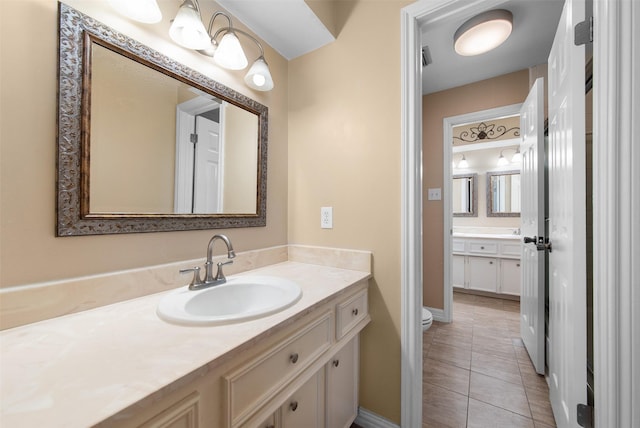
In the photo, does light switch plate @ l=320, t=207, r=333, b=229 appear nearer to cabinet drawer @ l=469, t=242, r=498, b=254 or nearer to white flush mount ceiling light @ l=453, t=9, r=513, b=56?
white flush mount ceiling light @ l=453, t=9, r=513, b=56

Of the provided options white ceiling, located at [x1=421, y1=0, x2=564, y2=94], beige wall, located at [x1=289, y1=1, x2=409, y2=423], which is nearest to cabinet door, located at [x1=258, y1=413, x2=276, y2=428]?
beige wall, located at [x1=289, y1=1, x2=409, y2=423]

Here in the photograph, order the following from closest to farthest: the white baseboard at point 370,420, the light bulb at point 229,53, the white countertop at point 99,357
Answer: the white countertop at point 99,357
the light bulb at point 229,53
the white baseboard at point 370,420

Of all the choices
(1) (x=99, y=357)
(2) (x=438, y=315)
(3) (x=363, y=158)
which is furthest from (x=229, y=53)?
(2) (x=438, y=315)

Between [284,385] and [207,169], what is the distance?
95 cm

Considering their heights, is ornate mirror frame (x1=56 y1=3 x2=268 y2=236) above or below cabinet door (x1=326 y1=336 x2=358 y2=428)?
above

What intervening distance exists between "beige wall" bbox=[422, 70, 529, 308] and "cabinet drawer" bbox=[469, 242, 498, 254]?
39.8 inches

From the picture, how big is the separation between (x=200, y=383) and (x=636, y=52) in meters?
1.44

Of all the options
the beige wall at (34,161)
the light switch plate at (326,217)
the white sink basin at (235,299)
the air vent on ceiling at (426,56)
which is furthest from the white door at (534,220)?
the beige wall at (34,161)

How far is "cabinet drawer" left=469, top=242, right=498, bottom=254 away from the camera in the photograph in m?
3.15

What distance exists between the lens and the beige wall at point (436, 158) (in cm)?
249

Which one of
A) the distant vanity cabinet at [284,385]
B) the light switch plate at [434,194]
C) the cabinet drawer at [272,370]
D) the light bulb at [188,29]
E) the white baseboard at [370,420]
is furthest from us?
the light switch plate at [434,194]

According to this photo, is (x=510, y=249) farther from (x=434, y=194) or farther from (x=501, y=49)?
(x=501, y=49)

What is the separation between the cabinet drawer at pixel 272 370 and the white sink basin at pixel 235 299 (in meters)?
0.12

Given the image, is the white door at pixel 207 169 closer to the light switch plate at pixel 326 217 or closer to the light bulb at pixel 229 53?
the light bulb at pixel 229 53
